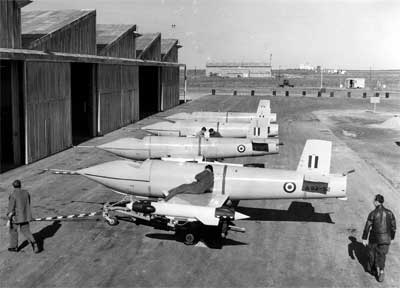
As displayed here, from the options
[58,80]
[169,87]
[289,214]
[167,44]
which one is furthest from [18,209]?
[167,44]

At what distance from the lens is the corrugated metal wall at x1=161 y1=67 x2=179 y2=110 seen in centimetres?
6444

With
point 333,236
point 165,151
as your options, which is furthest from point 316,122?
point 333,236

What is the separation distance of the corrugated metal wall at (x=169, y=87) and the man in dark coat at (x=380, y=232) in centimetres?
5259

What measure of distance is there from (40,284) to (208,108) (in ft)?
188

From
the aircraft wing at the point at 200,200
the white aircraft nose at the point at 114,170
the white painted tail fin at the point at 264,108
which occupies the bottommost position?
the aircraft wing at the point at 200,200

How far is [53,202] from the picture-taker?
794 inches

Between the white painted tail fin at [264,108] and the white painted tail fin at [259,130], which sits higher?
the white painted tail fin at [264,108]

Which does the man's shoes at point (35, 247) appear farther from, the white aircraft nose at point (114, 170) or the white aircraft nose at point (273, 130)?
the white aircraft nose at point (273, 130)

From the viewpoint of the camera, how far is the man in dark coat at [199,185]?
52.7 feet

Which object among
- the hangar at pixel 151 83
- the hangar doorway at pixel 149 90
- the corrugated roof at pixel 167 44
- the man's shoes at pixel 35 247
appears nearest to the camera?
the man's shoes at pixel 35 247

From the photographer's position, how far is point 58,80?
31.5 metres

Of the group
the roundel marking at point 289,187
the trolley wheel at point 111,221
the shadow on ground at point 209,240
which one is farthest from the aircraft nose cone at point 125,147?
the roundel marking at point 289,187

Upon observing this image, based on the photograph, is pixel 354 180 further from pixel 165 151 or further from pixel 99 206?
pixel 99 206

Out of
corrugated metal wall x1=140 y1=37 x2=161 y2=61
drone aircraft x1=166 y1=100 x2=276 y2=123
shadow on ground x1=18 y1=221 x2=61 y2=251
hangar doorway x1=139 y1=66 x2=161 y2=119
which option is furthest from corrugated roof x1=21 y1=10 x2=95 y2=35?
hangar doorway x1=139 y1=66 x2=161 y2=119
